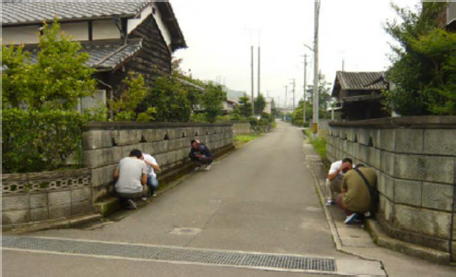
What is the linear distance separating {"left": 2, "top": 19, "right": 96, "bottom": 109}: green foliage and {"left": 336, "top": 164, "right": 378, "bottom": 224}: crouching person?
6590 millimetres

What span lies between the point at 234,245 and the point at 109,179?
3623mm

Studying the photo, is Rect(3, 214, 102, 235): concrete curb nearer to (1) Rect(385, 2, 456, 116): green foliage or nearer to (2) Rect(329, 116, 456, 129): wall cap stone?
(2) Rect(329, 116, 456, 129): wall cap stone

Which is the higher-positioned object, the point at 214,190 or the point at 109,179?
the point at 109,179

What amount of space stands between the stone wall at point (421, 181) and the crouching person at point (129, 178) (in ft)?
16.8

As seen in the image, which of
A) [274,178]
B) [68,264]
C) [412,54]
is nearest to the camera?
[68,264]

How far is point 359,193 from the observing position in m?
6.77

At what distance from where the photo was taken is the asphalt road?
488 cm

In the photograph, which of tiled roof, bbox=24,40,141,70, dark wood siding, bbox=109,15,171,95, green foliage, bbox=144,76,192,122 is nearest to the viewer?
tiled roof, bbox=24,40,141,70

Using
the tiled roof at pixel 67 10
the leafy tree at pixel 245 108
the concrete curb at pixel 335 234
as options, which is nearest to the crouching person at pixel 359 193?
the concrete curb at pixel 335 234

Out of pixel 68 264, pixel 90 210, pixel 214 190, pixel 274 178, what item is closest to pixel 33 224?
pixel 90 210

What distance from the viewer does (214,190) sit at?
417 inches

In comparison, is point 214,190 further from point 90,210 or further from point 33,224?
point 33,224

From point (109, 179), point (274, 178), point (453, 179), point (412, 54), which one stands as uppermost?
point (412, 54)

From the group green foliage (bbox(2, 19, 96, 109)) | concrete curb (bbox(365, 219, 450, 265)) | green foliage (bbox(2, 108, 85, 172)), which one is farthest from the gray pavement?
green foliage (bbox(2, 19, 96, 109))
